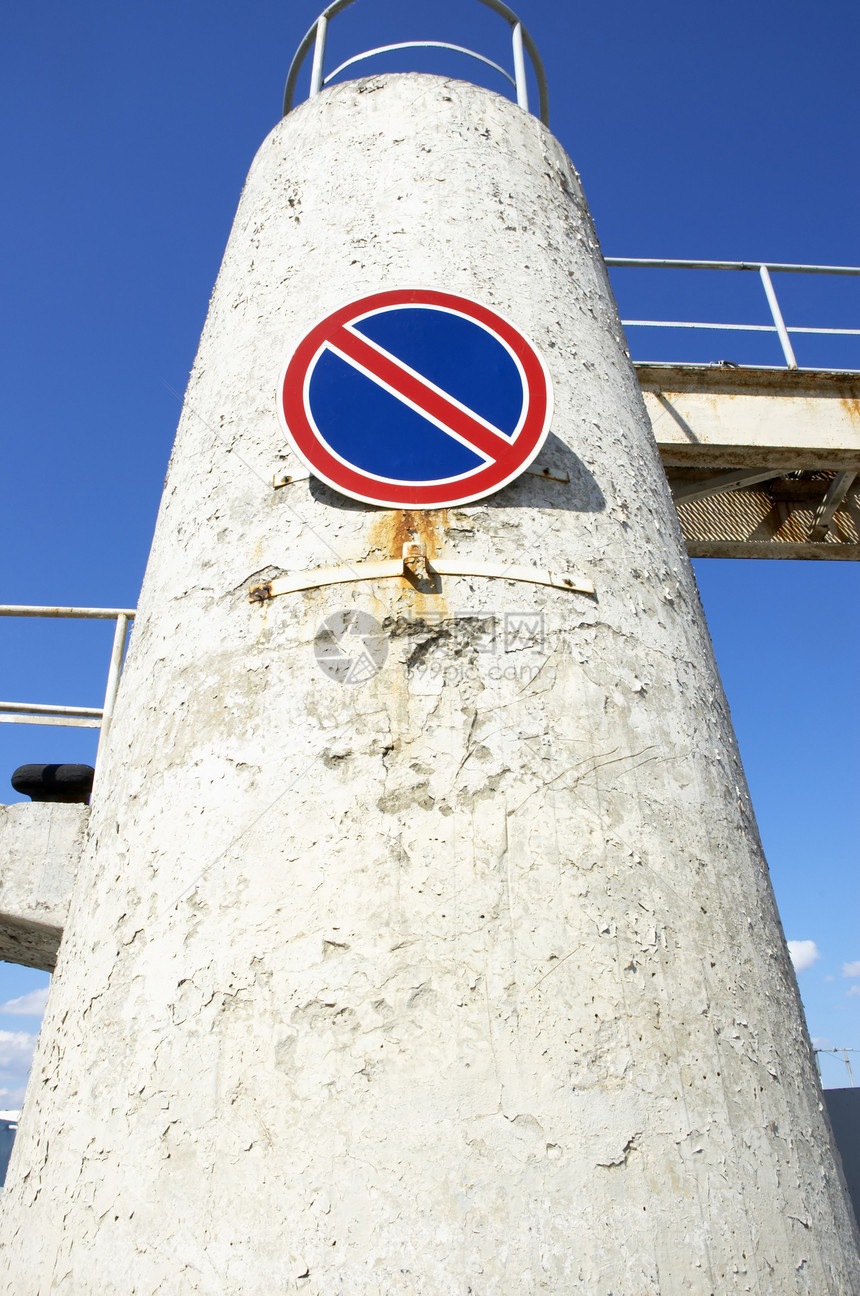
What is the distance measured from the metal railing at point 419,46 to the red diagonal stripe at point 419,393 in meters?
2.25

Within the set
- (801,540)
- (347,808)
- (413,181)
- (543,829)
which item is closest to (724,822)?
(543,829)

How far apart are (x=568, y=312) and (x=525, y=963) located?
206cm

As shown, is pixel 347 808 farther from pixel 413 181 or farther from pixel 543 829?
pixel 413 181

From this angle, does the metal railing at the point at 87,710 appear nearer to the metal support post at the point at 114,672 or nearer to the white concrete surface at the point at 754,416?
the metal support post at the point at 114,672

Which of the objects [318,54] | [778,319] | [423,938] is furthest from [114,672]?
[778,319]

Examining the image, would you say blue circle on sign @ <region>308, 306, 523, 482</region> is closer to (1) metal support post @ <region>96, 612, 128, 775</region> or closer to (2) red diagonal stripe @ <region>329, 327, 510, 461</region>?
(2) red diagonal stripe @ <region>329, 327, 510, 461</region>

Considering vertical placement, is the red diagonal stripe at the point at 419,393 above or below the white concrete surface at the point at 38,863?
above

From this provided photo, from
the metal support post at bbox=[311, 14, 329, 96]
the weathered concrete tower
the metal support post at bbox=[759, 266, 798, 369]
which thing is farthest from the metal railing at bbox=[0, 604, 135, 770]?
the metal support post at bbox=[759, 266, 798, 369]

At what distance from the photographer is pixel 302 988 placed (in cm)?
158

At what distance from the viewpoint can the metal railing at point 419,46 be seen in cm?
385

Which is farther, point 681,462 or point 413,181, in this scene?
point 681,462

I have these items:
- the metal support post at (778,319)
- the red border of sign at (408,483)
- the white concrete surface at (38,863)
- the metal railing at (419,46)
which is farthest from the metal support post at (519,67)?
the white concrete surface at (38,863)

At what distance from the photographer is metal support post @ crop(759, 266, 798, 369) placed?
581cm

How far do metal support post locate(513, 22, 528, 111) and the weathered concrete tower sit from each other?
209cm
